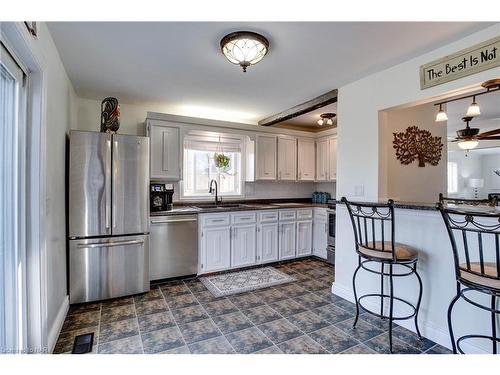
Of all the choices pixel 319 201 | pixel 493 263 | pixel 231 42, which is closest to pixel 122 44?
pixel 231 42

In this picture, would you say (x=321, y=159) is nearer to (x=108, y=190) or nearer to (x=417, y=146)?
(x=417, y=146)

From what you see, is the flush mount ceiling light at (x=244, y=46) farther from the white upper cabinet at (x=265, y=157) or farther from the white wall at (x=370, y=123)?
the white upper cabinet at (x=265, y=157)

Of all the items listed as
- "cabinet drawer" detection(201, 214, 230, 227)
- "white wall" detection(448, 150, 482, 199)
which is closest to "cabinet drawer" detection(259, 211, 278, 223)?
"cabinet drawer" detection(201, 214, 230, 227)

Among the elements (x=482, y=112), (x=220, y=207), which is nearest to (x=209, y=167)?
(x=220, y=207)

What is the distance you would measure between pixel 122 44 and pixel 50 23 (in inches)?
18.7

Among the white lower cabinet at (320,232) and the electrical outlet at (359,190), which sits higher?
the electrical outlet at (359,190)

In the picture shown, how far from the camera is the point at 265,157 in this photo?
455cm

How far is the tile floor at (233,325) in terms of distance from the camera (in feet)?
6.69

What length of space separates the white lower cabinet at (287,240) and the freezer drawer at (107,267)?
6.65 feet

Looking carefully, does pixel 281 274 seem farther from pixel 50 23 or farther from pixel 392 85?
pixel 50 23

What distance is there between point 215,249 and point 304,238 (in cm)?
157

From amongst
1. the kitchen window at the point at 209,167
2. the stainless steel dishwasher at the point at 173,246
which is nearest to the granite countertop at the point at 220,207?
the stainless steel dishwasher at the point at 173,246
